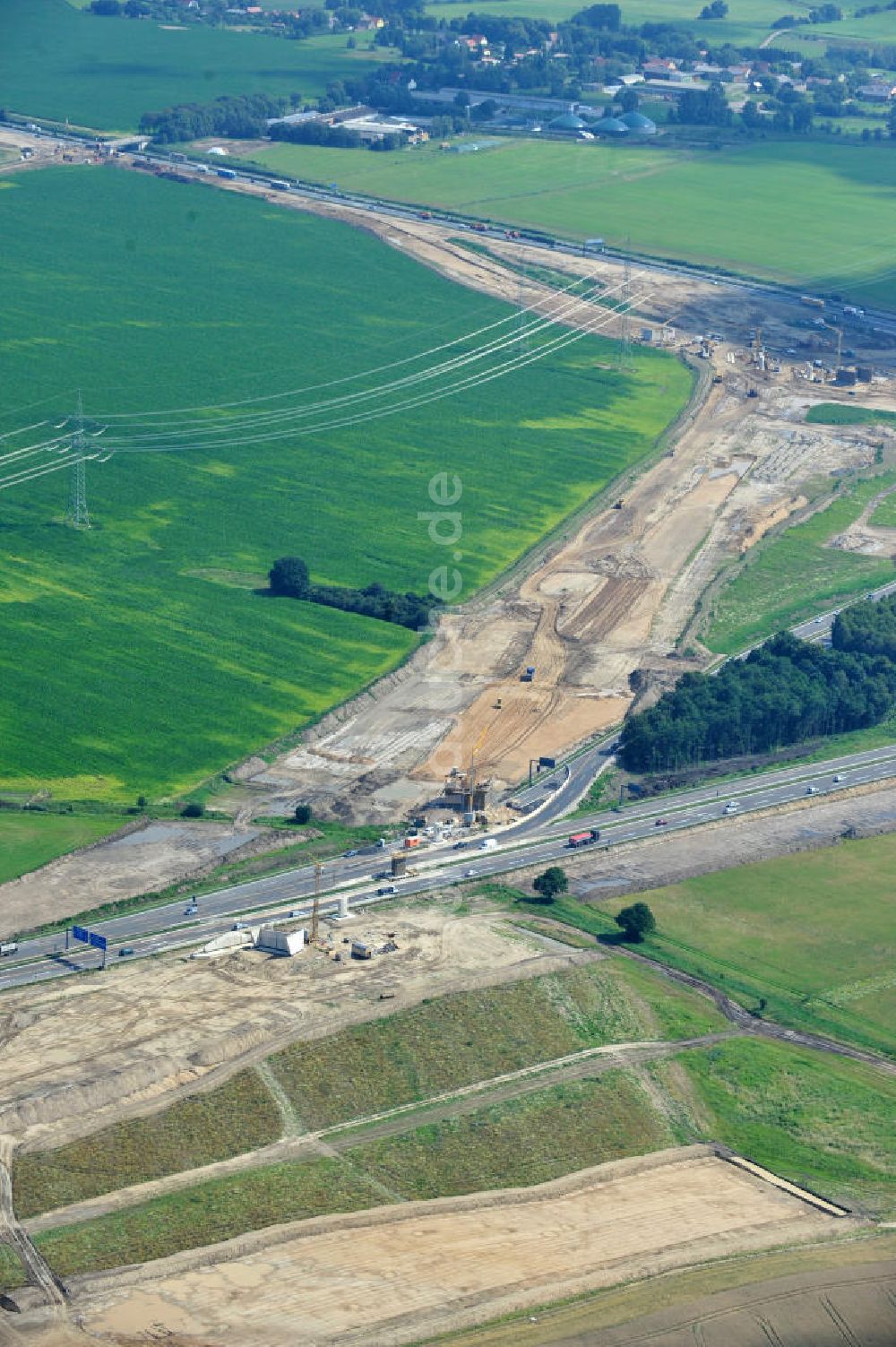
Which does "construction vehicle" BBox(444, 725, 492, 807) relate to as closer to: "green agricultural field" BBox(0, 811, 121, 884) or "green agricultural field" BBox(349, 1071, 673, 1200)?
"green agricultural field" BBox(0, 811, 121, 884)

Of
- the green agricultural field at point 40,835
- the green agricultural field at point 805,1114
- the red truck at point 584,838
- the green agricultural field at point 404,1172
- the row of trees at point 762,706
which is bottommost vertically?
the green agricultural field at point 805,1114

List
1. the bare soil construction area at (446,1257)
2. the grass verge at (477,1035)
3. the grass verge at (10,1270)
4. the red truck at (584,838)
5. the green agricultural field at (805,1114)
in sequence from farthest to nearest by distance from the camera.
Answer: the red truck at (584,838) < the grass verge at (477,1035) < the green agricultural field at (805,1114) < the grass verge at (10,1270) < the bare soil construction area at (446,1257)

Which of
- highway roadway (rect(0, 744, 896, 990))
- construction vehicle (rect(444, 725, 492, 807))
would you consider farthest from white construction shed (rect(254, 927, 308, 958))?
construction vehicle (rect(444, 725, 492, 807))

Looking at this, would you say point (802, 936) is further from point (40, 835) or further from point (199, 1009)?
point (40, 835)

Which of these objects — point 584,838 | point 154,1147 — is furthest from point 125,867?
point 154,1147

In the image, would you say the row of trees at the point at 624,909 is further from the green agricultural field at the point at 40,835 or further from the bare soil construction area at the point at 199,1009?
the green agricultural field at the point at 40,835

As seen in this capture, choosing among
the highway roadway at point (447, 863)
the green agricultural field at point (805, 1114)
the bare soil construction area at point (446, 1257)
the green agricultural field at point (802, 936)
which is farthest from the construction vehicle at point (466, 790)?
the bare soil construction area at point (446, 1257)

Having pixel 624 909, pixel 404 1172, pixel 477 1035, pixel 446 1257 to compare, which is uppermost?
pixel 624 909
